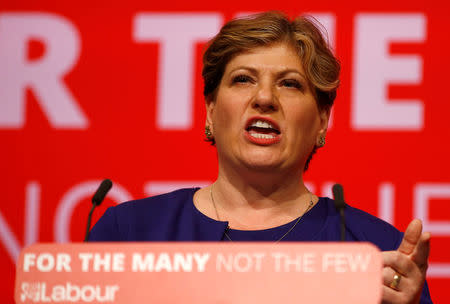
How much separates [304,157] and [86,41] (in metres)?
1.36

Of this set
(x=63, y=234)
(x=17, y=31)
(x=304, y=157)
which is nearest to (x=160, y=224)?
(x=304, y=157)

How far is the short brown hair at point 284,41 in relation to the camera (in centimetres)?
185

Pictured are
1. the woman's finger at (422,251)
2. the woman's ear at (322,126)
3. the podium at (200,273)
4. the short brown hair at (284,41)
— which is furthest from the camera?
the woman's ear at (322,126)

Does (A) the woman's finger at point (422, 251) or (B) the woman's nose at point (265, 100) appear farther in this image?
(B) the woman's nose at point (265, 100)

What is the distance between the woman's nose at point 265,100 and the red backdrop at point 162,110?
933 mm

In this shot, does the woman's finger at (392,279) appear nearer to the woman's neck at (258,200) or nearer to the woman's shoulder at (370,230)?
the woman's shoulder at (370,230)

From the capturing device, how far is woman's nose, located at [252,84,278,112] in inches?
68.5

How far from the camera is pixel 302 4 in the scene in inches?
107

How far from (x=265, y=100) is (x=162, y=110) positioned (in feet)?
3.55

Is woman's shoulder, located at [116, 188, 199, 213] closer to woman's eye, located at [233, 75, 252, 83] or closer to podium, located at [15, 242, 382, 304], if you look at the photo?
woman's eye, located at [233, 75, 252, 83]

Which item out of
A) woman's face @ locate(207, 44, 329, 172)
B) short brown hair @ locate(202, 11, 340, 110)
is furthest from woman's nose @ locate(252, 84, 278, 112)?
short brown hair @ locate(202, 11, 340, 110)

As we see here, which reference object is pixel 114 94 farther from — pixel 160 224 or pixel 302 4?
pixel 160 224

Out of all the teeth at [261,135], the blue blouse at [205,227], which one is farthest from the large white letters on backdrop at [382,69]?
the teeth at [261,135]

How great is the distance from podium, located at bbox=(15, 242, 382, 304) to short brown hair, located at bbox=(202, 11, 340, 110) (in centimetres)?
82
